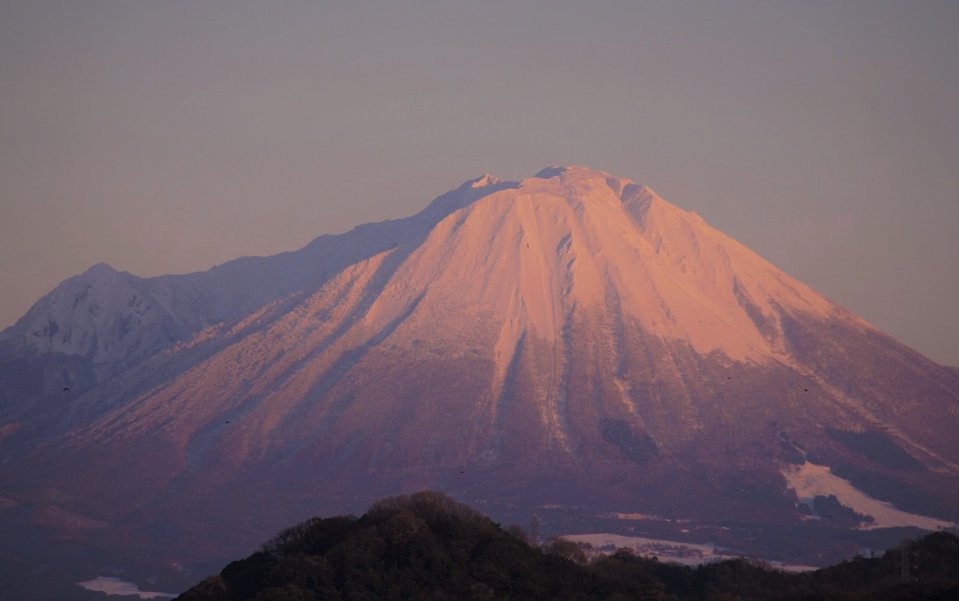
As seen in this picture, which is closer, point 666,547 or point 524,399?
point 666,547

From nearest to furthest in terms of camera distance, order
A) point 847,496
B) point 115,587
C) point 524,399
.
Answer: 1. point 115,587
2. point 847,496
3. point 524,399

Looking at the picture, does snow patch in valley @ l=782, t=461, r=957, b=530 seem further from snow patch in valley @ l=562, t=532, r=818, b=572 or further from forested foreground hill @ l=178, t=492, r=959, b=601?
forested foreground hill @ l=178, t=492, r=959, b=601

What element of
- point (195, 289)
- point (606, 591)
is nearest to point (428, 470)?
point (195, 289)

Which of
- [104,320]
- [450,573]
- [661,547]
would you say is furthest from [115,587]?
[104,320]

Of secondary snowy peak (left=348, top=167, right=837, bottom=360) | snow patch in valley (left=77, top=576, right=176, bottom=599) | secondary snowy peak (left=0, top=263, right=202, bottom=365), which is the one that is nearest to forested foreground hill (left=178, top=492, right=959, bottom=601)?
snow patch in valley (left=77, top=576, right=176, bottom=599)

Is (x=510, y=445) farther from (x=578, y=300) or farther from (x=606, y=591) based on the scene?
(x=606, y=591)

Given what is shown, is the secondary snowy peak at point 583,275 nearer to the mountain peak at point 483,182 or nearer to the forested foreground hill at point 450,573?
the mountain peak at point 483,182

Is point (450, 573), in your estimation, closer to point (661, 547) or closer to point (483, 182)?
point (661, 547)
